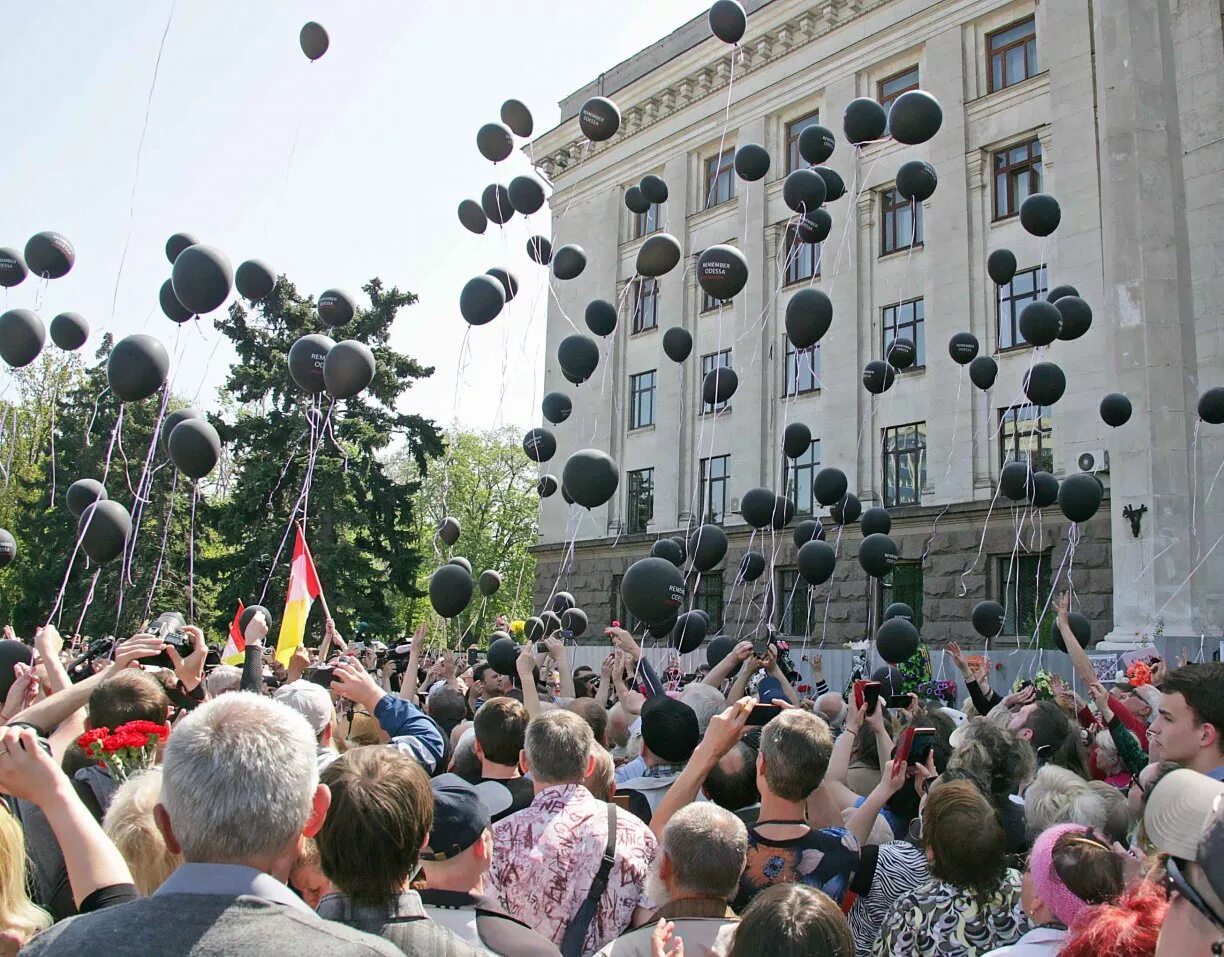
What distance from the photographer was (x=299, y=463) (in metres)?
32.8

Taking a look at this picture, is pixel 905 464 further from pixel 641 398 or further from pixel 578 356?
pixel 578 356

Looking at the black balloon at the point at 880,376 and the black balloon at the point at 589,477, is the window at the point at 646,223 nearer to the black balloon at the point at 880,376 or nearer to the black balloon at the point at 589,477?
the black balloon at the point at 880,376

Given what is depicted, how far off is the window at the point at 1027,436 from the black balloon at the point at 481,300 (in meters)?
14.2

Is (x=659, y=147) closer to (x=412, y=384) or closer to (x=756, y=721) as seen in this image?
(x=412, y=384)

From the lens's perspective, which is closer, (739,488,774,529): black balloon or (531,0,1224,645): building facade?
(531,0,1224,645): building facade

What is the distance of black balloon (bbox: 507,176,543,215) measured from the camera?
42.9ft

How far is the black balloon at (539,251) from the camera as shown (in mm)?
15148

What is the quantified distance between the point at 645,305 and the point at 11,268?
2329 cm

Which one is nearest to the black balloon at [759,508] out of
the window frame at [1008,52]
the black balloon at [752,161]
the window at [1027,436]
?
the black balloon at [752,161]

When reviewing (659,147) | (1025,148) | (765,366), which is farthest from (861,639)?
(659,147)

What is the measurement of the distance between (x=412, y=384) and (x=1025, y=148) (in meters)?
19.6

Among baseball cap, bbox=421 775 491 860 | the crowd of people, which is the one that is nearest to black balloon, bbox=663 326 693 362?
the crowd of people

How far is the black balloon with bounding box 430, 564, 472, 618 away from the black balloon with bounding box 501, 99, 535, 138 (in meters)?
5.82

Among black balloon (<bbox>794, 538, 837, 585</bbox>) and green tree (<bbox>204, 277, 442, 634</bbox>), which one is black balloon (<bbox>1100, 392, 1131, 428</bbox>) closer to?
black balloon (<bbox>794, 538, 837, 585</bbox>)
